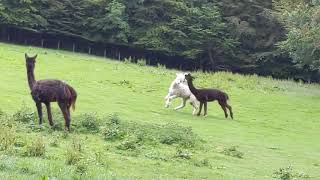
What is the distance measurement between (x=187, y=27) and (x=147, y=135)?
45.3m

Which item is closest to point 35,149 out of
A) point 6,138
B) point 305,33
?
point 6,138

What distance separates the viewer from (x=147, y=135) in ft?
59.1

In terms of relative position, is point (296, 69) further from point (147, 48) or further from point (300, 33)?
point (300, 33)

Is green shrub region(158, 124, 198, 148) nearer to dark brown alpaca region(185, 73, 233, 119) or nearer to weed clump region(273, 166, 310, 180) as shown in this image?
weed clump region(273, 166, 310, 180)

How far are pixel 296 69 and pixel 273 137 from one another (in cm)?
4103

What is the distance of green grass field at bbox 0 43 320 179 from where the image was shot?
13.1 m

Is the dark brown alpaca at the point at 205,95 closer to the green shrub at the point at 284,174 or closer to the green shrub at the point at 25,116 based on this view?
the green shrub at the point at 25,116

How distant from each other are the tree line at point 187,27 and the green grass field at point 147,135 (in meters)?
23.9

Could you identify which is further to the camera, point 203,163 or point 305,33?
point 305,33

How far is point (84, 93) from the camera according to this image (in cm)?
2808

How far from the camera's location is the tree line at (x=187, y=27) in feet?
200

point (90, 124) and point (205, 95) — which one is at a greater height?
point (205, 95)

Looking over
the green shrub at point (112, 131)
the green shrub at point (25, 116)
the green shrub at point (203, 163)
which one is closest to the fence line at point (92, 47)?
the green shrub at point (25, 116)

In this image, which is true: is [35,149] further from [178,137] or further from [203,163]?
[178,137]
